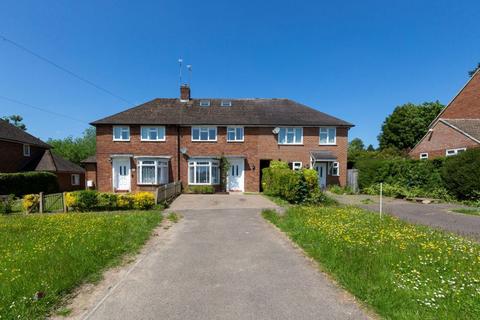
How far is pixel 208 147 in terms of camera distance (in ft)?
72.9

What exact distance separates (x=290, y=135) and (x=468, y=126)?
42.2ft

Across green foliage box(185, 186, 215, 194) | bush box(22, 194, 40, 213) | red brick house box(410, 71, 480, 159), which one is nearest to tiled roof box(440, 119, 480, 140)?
red brick house box(410, 71, 480, 159)

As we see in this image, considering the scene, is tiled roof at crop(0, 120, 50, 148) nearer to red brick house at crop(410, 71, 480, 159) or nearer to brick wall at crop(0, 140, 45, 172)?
brick wall at crop(0, 140, 45, 172)

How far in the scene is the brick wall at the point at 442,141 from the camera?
18.7 m

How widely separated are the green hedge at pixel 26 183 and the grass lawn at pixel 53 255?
12.8 meters

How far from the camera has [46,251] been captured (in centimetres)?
575

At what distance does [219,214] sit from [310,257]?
243 inches

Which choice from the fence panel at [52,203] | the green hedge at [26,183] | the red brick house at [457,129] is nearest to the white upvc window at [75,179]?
the green hedge at [26,183]

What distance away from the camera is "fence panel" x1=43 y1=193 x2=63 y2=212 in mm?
12633

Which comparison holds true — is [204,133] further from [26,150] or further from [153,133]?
[26,150]

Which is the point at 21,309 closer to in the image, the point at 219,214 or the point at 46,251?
the point at 46,251

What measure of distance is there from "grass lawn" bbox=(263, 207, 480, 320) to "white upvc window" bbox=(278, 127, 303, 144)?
14.8 meters

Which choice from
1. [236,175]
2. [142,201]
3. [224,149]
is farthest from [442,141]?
[142,201]

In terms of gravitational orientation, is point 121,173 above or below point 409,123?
below
